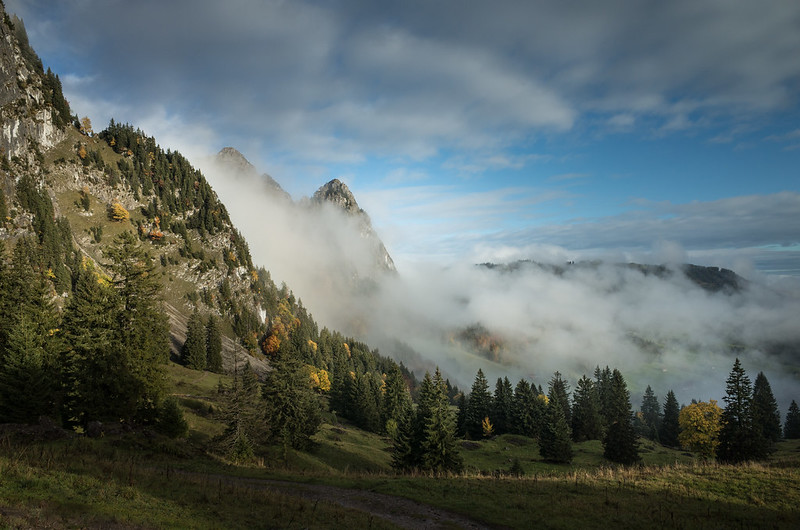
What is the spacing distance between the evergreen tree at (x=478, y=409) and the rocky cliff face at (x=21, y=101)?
149780 mm

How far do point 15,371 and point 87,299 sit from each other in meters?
8.55

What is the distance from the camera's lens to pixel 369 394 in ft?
306

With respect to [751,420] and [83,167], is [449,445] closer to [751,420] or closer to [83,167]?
[751,420]

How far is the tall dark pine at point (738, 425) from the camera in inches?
2053

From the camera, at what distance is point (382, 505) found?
20.4 meters

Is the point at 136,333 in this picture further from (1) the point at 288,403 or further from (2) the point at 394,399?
(2) the point at 394,399

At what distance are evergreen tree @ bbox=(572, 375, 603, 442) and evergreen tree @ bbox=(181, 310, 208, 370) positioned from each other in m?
96.7

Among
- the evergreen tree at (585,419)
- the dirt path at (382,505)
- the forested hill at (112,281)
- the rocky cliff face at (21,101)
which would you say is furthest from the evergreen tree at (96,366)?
the rocky cliff face at (21,101)

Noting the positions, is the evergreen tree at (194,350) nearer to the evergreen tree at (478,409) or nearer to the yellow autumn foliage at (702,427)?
the evergreen tree at (478,409)

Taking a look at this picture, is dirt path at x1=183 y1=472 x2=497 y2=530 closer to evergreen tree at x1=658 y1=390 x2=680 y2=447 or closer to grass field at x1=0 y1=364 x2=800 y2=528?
grass field at x1=0 y1=364 x2=800 y2=528

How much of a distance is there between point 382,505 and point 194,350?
86.9 metres

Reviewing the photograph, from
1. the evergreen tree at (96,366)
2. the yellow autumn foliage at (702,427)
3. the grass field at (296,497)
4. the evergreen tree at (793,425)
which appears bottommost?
the evergreen tree at (793,425)

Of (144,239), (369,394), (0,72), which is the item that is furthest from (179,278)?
(369,394)

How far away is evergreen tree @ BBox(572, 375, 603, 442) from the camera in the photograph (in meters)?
89.9
